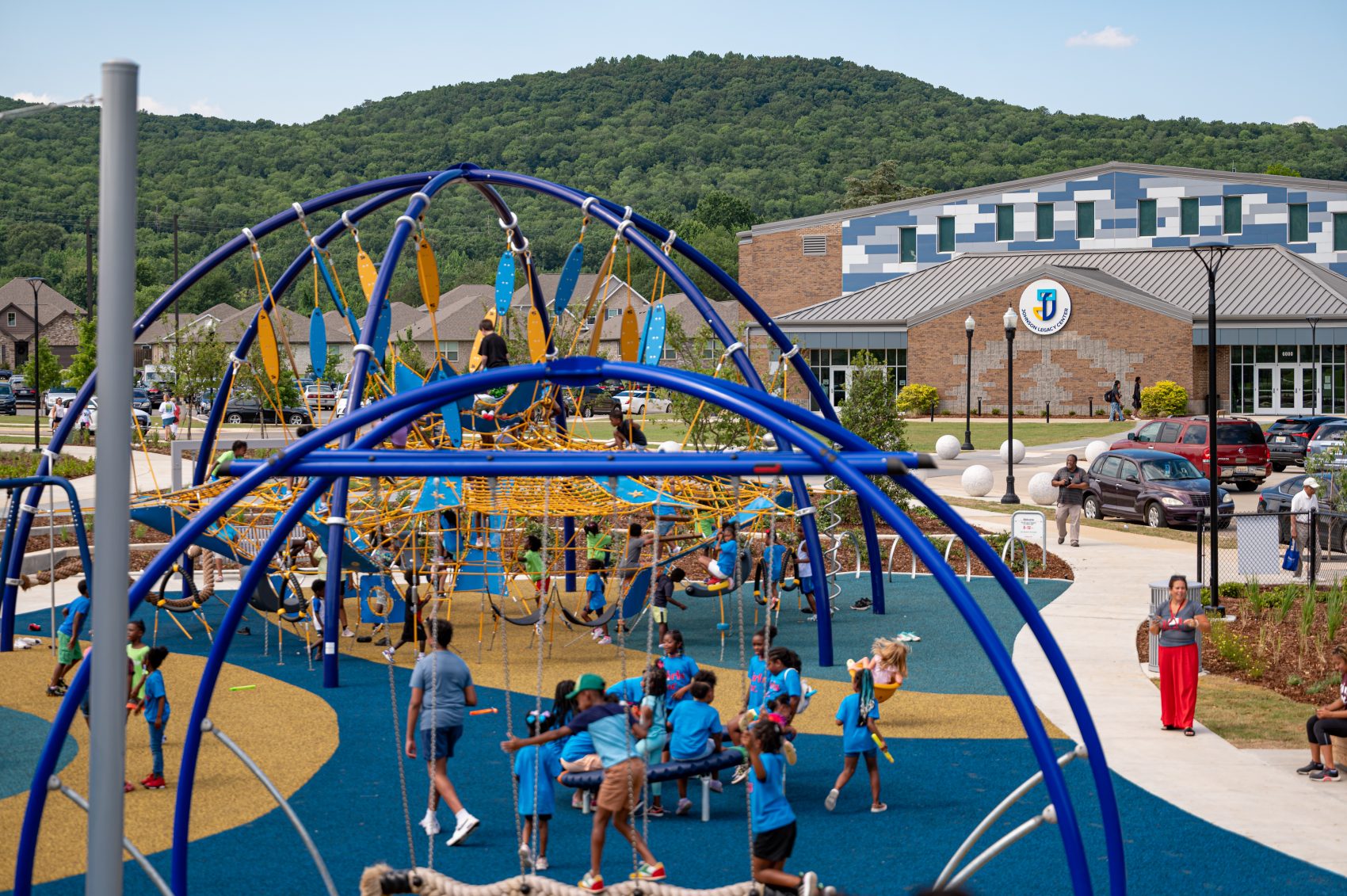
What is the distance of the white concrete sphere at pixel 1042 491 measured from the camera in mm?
32531

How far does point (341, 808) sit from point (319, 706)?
374 cm

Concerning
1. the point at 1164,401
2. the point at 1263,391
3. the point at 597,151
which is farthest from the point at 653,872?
the point at 597,151

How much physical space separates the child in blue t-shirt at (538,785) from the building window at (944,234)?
2483 inches

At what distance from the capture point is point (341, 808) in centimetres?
1144

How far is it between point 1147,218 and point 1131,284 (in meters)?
7.28

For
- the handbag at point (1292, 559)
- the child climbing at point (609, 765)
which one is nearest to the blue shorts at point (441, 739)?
the child climbing at point (609, 765)

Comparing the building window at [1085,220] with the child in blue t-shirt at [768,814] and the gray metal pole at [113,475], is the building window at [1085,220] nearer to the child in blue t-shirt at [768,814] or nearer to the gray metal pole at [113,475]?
the child in blue t-shirt at [768,814]

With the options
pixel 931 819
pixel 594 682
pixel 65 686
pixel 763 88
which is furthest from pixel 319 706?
pixel 763 88

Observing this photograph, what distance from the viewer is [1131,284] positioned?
203 ft

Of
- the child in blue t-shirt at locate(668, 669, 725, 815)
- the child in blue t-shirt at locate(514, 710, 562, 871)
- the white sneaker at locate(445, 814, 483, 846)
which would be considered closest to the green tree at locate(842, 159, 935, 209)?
the child in blue t-shirt at locate(668, 669, 725, 815)

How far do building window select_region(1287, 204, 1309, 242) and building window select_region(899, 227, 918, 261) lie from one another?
17.3 metres

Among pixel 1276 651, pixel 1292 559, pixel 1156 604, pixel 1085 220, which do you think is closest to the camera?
pixel 1276 651

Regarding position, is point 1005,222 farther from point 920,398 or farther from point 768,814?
point 768,814

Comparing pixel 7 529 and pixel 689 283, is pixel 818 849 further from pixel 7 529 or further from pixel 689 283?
pixel 7 529
